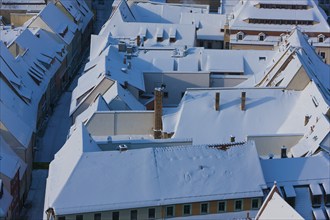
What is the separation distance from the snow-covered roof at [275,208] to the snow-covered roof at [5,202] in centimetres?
2127

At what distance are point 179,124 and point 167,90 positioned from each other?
18.1 metres

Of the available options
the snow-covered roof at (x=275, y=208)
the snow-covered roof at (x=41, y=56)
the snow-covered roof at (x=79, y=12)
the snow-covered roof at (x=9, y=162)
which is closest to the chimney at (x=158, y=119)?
the snow-covered roof at (x=9, y=162)

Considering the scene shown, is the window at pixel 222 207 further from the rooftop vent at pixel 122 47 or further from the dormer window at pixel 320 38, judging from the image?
the dormer window at pixel 320 38

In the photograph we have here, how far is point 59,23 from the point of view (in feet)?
359

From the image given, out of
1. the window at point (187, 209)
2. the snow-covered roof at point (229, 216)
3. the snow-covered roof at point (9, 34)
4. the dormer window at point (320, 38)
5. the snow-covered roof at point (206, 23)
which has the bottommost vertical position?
the snow-covered roof at point (229, 216)

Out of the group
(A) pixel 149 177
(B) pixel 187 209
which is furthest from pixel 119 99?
(B) pixel 187 209

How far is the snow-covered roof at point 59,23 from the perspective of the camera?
348ft

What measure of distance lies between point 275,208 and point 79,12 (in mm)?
79029

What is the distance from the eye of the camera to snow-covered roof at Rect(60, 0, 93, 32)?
117 m

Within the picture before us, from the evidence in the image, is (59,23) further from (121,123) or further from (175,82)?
(121,123)

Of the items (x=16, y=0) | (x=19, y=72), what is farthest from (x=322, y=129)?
(x=16, y=0)

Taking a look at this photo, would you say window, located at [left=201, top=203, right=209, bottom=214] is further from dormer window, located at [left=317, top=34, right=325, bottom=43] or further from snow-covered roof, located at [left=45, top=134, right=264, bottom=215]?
dormer window, located at [left=317, top=34, right=325, bottom=43]

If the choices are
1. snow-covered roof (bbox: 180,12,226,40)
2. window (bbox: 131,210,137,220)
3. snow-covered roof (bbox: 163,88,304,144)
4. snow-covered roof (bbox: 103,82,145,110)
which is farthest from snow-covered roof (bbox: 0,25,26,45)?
window (bbox: 131,210,137,220)

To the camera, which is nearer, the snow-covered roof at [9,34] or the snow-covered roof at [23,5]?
Answer: the snow-covered roof at [9,34]
